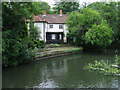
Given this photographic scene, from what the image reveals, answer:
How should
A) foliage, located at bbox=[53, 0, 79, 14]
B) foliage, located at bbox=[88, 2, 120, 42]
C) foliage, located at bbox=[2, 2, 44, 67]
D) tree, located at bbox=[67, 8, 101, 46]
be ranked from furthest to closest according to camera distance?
foliage, located at bbox=[53, 0, 79, 14] < foliage, located at bbox=[88, 2, 120, 42] < tree, located at bbox=[67, 8, 101, 46] < foliage, located at bbox=[2, 2, 44, 67]

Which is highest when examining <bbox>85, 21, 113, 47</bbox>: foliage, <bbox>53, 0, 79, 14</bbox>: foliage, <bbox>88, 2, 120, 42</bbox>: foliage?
<bbox>53, 0, 79, 14</bbox>: foliage

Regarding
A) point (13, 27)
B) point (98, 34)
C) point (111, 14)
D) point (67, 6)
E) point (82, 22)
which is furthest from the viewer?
point (67, 6)

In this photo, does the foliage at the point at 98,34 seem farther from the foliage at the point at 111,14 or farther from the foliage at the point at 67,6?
the foliage at the point at 67,6

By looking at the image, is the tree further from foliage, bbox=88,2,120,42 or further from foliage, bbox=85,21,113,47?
foliage, bbox=88,2,120,42

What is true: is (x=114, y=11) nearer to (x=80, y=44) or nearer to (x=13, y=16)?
(x=80, y=44)

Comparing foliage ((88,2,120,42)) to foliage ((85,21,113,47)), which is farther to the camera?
foliage ((88,2,120,42))

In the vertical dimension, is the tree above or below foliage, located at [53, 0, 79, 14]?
below

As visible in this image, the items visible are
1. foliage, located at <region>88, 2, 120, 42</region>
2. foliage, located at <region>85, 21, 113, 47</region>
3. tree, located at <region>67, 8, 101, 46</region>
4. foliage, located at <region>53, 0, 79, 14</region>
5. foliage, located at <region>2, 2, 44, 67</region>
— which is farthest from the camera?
foliage, located at <region>53, 0, 79, 14</region>

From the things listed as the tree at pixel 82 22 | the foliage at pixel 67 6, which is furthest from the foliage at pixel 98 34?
the foliage at pixel 67 6

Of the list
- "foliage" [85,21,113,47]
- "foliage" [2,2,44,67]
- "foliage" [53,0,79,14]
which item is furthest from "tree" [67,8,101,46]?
"foliage" [53,0,79,14]

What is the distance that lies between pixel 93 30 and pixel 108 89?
19183 millimetres

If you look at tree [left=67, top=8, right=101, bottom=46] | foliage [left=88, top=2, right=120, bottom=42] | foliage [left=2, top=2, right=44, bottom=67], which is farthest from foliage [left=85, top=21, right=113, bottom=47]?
foliage [left=2, top=2, right=44, bottom=67]

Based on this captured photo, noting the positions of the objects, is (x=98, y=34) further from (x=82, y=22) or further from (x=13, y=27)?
(x=13, y=27)

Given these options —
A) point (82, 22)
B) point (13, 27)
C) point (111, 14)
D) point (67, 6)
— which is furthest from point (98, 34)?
point (67, 6)
